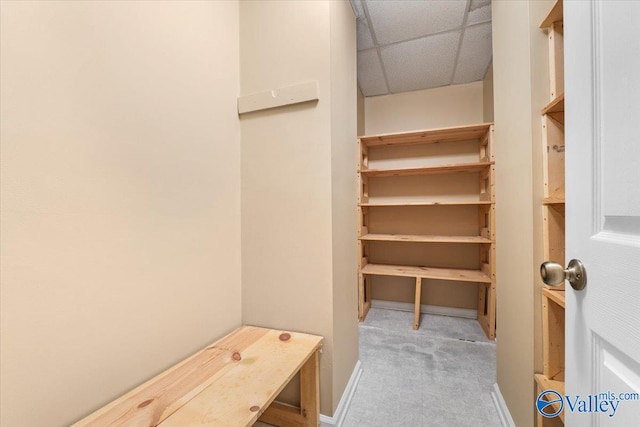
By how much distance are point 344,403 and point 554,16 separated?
2052mm

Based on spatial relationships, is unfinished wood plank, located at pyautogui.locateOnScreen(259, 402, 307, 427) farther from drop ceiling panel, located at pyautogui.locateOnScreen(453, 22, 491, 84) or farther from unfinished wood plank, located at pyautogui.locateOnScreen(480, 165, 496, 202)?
drop ceiling panel, located at pyautogui.locateOnScreen(453, 22, 491, 84)

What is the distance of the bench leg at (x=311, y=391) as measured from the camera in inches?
49.1

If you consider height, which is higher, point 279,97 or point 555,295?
point 279,97

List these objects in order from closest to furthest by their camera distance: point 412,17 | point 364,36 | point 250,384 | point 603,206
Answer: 1. point 603,206
2. point 250,384
3. point 412,17
4. point 364,36

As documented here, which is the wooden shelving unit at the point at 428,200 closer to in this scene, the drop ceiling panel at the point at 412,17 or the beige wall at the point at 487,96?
the beige wall at the point at 487,96

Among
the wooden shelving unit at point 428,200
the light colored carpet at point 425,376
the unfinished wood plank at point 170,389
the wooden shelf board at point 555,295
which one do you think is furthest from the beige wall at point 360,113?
the unfinished wood plank at point 170,389

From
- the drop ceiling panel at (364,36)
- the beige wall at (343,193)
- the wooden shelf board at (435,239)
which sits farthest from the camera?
the wooden shelf board at (435,239)

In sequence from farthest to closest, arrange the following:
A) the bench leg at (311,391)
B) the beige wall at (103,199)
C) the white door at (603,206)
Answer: the bench leg at (311,391)
the beige wall at (103,199)
the white door at (603,206)

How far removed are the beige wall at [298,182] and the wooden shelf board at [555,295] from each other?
87 centimetres

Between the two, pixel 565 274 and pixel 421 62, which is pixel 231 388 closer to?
pixel 565 274

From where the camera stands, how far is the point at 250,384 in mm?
961

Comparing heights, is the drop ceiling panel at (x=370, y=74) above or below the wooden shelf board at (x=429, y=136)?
above

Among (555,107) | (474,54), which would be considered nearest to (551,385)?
(555,107)

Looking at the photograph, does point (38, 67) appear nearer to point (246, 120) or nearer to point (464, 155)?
point (246, 120)
